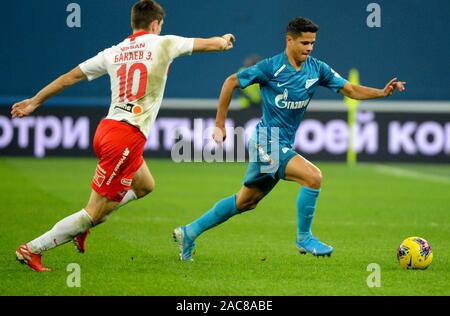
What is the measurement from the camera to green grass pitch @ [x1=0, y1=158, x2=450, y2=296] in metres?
7.10

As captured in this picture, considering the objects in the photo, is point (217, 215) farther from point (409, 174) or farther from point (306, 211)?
point (409, 174)

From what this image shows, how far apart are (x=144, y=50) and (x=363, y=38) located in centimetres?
1597

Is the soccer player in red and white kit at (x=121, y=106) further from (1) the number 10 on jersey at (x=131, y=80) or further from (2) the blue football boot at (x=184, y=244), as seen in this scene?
(2) the blue football boot at (x=184, y=244)

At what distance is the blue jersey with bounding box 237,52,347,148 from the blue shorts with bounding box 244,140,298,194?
12cm

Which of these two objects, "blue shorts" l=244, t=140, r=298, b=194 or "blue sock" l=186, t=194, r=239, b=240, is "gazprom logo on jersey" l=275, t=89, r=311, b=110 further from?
"blue sock" l=186, t=194, r=239, b=240

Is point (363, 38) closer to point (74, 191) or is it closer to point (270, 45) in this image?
point (270, 45)

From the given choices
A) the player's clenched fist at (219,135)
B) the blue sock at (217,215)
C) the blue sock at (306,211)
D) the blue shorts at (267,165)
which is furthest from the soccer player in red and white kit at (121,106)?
the blue sock at (306,211)

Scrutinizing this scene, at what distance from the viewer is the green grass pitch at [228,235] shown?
7098mm

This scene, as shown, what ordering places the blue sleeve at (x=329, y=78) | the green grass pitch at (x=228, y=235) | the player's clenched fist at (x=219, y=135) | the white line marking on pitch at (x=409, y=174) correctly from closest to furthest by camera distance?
the green grass pitch at (x=228, y=235)
the player's clenched fist at (x=219, y=135)
the blue sleeve at (x=329, y=78)
the white line marking on pitch at (x=409, y=174)

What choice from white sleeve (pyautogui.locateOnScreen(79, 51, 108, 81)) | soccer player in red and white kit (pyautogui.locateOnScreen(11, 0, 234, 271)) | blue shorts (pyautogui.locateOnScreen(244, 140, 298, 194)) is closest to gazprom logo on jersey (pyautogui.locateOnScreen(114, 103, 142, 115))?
soccer player in red and white kit (pyautogui.locateOnScreen(11, 0, 234, 271))

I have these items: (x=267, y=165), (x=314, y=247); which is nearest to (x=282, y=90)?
(x=267, y=165)

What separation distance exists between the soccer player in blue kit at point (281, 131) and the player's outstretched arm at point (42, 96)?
132cm

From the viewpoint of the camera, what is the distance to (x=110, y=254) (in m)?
8.67

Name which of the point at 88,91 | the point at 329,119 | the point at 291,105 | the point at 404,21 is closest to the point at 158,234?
the point at 291,105
